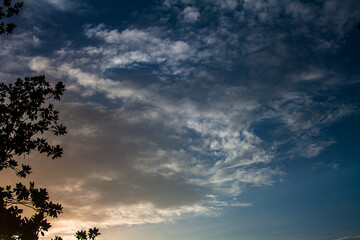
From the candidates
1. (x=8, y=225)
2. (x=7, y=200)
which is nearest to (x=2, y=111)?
(x=7, y=200)

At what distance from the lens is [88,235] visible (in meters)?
12.9

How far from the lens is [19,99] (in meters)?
13.6

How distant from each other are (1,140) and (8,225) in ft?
15.4

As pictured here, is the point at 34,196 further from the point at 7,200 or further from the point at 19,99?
the point at 19,99

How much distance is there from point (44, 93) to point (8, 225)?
25.7 feet

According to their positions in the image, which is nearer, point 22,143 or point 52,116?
point 22,143

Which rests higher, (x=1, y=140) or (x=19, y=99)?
(x=19, y=99)

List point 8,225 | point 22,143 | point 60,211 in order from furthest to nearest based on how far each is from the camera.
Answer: point 60,211
point 22,143
point 8,225

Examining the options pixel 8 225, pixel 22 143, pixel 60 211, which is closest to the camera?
pixel 8 225

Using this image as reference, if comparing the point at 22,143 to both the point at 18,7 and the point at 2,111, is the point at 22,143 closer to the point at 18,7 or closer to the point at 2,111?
the point at 2,111

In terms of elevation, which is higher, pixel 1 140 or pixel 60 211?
pixel 1 140

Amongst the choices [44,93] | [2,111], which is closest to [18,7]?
[44,93]

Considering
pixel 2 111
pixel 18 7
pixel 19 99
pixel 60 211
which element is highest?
pixel 18 7

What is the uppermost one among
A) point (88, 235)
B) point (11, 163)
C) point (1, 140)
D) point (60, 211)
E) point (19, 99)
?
point (19, 99)
